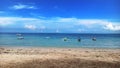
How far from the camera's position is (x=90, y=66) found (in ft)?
17.5

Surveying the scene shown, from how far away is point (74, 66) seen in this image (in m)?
5.28

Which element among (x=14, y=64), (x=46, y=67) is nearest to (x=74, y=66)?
(x=46, y=67)

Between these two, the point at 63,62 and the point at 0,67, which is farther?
the point at 63,62

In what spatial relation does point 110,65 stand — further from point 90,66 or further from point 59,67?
point 59,67

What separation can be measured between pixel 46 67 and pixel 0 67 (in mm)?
987

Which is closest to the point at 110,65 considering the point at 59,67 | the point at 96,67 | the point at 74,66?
the point at 96,67

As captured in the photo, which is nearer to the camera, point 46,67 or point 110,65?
point 46,67

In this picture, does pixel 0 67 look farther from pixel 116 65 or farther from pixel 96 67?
pixel 116 65

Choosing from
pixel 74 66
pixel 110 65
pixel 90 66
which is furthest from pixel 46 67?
pixel 110 65

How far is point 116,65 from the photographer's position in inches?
218

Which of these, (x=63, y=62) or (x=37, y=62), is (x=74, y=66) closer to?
(x=63, y=62)

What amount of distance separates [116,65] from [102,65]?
0.33m

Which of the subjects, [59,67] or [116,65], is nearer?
[59,67]

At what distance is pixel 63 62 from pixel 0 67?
1455 millimetres
